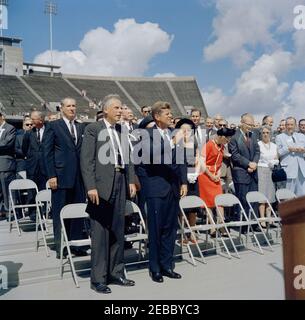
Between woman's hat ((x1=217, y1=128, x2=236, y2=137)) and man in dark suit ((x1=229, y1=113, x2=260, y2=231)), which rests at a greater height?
woman's hat ((x1=217, y1=128, x2=236, y2=137))

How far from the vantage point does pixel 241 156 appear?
276 inches

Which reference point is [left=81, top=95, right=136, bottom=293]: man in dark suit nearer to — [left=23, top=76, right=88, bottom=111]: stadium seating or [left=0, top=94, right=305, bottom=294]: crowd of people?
[left=0, top=94, right=305, bottom=294]: crowd of people

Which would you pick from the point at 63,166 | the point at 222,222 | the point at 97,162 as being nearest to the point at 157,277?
the point at 97,162

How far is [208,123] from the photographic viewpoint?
8.30 meters

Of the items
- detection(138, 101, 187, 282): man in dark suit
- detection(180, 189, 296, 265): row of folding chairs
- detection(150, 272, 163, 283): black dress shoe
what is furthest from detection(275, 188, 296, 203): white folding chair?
detection(150, 272, 163, 283): black dress shoe

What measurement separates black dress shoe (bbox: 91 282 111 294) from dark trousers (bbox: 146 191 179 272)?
653 millimetres

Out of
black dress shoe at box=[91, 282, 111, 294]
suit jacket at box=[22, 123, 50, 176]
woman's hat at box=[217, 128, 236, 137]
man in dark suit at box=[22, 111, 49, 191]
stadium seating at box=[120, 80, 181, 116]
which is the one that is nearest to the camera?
black dress shoe at box=[91, 282, 111, 294]

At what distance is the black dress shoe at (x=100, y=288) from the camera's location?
4.32 meters

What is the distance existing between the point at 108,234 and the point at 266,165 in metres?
3.85

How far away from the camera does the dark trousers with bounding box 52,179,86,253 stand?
543 cm

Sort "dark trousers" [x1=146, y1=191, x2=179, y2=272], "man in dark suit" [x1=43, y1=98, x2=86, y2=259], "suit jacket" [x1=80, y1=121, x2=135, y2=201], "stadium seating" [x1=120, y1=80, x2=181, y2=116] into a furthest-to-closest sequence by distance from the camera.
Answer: "stadium seating" [x1=120, y1=80, x2=181, y2=116] < "man in dark suit" [x1=43, y1=98, x2=86, y2=259] < "dark trousers" [x1=146, y1=191, x2=179, y2=272] < "suit jacket" [x1=80, y1=121, x2=135, y2=201]

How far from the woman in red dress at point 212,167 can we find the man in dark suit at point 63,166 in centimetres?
Result: 206
